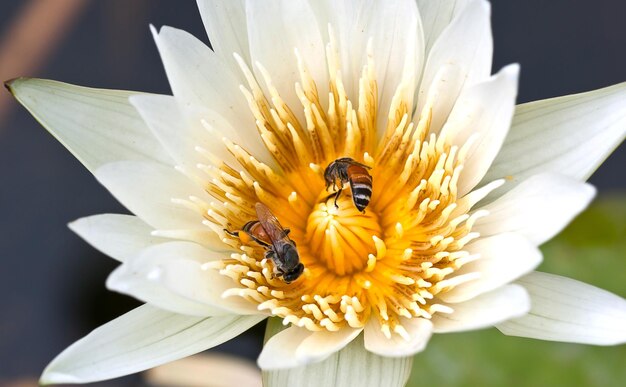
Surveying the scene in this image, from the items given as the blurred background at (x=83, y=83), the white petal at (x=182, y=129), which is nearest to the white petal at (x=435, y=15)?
the white petal at (x=182, y=129)

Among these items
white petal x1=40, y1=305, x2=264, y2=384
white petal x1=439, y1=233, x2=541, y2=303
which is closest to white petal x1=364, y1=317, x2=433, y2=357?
white petal x1=439, y1=233, x2=541, y2=303

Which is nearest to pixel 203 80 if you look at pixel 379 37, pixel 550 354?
pixel 379 37

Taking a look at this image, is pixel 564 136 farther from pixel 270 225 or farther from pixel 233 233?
pixel 233 233

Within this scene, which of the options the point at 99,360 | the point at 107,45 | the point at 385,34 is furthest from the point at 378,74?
the point at 107,45

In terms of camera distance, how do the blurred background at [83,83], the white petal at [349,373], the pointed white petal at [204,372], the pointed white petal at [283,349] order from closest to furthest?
the pointed white petal at [283,349], the white petal at [349,373], the pointed white petal at [204,372], the blurred background at [83,83]

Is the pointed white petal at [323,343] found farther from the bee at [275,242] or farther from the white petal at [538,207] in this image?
the white petal at [538,207]

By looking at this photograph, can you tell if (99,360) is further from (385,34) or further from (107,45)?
(107,45)

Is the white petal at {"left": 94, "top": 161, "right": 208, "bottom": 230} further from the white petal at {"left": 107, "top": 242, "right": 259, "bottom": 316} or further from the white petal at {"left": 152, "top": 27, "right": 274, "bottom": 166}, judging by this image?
the white petal at {"left": 152, "top": 27, "right": 274, "bottom": 166}
